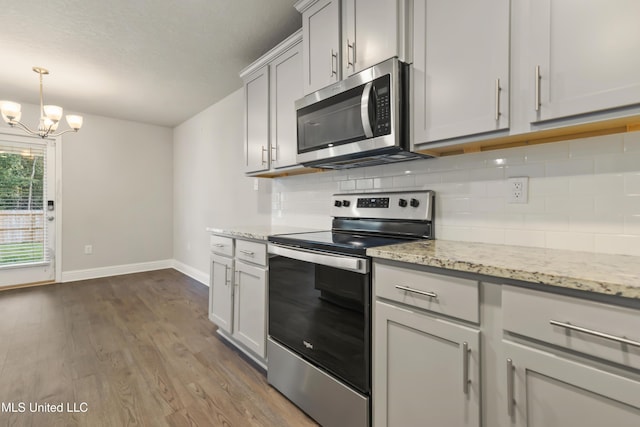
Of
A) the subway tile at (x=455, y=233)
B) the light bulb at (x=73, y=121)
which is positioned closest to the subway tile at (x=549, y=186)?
the subway tile at (x=455, y=233)

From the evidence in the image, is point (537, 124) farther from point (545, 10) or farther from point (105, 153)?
point (105, 153)

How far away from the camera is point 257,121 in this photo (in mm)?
2570

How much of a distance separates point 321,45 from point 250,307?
1.78 metres

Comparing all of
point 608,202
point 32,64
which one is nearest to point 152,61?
point 32,64

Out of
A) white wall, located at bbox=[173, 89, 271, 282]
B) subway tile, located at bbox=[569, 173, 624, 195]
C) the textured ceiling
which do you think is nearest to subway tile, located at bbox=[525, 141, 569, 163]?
subway tile, located at bbox=[569, 173, 624, 195]

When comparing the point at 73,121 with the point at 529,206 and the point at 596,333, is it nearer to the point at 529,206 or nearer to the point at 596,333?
the point at 529,206

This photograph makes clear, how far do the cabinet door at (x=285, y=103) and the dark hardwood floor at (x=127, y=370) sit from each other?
1548 mm

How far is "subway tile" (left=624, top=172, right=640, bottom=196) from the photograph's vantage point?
112cm

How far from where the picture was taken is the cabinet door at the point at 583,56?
945 millimetres

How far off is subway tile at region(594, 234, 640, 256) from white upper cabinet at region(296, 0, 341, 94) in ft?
4.81

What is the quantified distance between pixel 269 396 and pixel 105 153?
4.64m

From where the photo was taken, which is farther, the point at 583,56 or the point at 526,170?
the point at 526,170

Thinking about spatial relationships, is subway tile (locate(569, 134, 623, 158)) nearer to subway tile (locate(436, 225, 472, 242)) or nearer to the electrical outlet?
the electrical outlet

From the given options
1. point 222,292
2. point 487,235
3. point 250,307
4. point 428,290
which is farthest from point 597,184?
point 222,292
